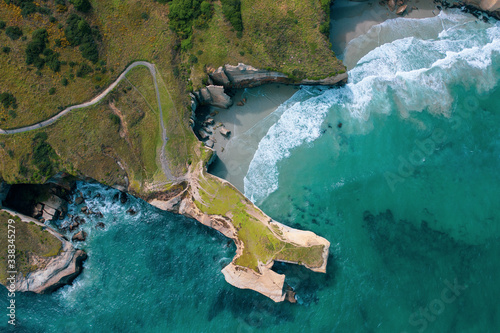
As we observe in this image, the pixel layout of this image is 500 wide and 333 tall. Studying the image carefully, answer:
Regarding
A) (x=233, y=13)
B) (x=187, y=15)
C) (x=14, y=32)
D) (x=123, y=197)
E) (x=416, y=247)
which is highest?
(x=14, y=32)

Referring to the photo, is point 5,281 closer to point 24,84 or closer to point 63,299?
point 63,299

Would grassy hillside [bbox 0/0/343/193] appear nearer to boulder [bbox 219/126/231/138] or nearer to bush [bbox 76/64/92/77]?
bush [bbox 76/64/92/77]

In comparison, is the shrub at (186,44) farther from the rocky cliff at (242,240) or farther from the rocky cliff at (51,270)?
the rocky cliff at (51,270)

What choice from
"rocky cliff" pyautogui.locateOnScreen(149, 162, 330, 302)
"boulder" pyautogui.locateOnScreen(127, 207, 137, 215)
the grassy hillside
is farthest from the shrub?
"boulder" pyautogui.locateOnScreen(127, 207, 137, 215)

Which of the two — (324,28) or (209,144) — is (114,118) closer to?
(209,144)

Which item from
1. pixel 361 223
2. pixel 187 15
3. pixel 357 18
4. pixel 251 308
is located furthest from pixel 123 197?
pixel 357 18

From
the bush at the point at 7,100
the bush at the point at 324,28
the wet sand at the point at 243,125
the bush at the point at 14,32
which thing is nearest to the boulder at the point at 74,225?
the bush at the point at 7,100
